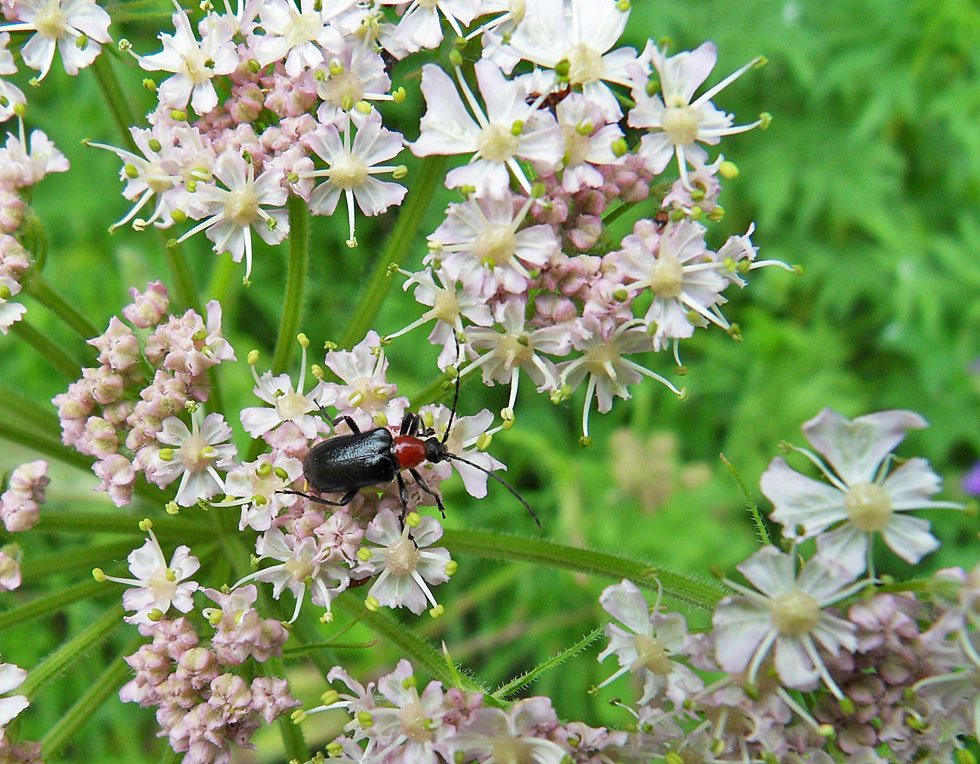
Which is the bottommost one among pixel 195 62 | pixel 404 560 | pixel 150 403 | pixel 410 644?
pixel 410 644

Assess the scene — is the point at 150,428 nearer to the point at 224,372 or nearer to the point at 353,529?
the point at 353,529

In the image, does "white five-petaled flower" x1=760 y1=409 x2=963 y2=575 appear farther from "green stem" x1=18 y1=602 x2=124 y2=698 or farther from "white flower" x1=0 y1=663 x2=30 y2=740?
"white flower" x1=0 y1=663 x2=30 y2=740

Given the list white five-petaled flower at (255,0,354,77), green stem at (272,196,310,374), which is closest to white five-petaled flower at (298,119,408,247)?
green stem at (272,196,310,374)

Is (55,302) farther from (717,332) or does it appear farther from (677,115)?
(717,332)

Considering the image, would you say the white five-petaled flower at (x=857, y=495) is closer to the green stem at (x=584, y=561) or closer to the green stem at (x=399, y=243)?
the green stem at (x=584, y=561)

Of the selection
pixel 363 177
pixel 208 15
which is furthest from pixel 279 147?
pixel 208 15

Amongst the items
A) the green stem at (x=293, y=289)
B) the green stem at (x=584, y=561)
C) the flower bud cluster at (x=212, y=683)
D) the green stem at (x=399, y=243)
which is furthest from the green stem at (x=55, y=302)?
the green stem at (x=584, y=561)

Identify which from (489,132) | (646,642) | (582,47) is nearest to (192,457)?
(489,132)
